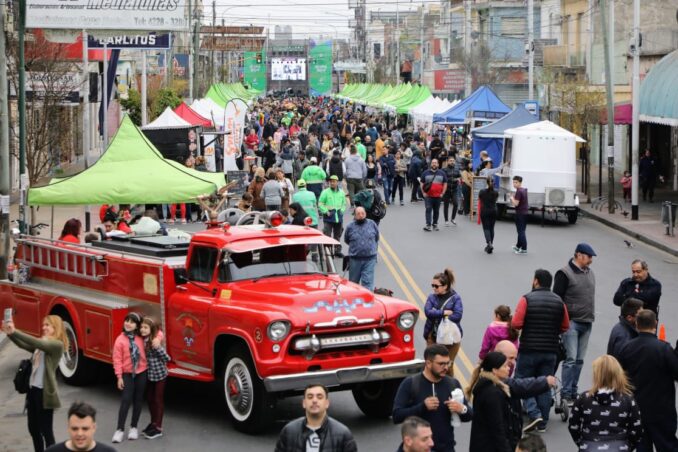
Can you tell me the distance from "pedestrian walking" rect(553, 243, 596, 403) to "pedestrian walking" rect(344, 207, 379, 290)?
249 inches

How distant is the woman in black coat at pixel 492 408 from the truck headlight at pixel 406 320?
3696 millimetres

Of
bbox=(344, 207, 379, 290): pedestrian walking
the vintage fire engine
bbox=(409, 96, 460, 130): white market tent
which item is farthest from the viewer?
bbox=(409, 96, 460, 130): white market tent

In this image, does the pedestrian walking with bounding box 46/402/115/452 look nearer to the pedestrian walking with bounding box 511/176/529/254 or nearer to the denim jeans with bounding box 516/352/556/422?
the denim jeans with bounding box 516/352/556/422

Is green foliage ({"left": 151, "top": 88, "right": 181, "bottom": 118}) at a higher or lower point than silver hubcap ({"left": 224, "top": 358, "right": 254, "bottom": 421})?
higher

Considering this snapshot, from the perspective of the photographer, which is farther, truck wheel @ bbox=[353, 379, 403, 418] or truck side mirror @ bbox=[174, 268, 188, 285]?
truck side mirror @ bbox=[174, 268, 188, 285]

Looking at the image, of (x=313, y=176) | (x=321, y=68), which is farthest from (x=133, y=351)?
(x=321, y=68)

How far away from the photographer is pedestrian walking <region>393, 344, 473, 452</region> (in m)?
9.57

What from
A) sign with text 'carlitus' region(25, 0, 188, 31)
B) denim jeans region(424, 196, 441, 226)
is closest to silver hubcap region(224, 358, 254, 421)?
sign with text 'carlitus' region(25, 0, 188, 31)

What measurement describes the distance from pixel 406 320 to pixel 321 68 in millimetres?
179458

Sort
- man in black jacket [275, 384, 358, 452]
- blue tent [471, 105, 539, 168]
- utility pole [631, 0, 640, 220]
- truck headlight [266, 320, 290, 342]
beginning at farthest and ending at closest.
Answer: blue tent [471, 105, 539, 168], utility pole [631, 0, 640, 220], truck headlight [266, 320, 290, 342], man in black jacket [275, 384, 358, 452]

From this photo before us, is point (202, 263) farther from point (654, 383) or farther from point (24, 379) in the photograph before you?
point (654, 383)

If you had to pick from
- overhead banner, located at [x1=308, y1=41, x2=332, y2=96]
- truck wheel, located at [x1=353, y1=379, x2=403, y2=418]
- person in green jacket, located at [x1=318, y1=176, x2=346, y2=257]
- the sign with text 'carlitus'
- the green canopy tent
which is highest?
overhead banner, located at [x1=308, y1=41, x2=332, y2=96]

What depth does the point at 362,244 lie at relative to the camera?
20.4 m

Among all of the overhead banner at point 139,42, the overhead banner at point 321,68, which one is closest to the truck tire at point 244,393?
the overhead banner at point 139,42
